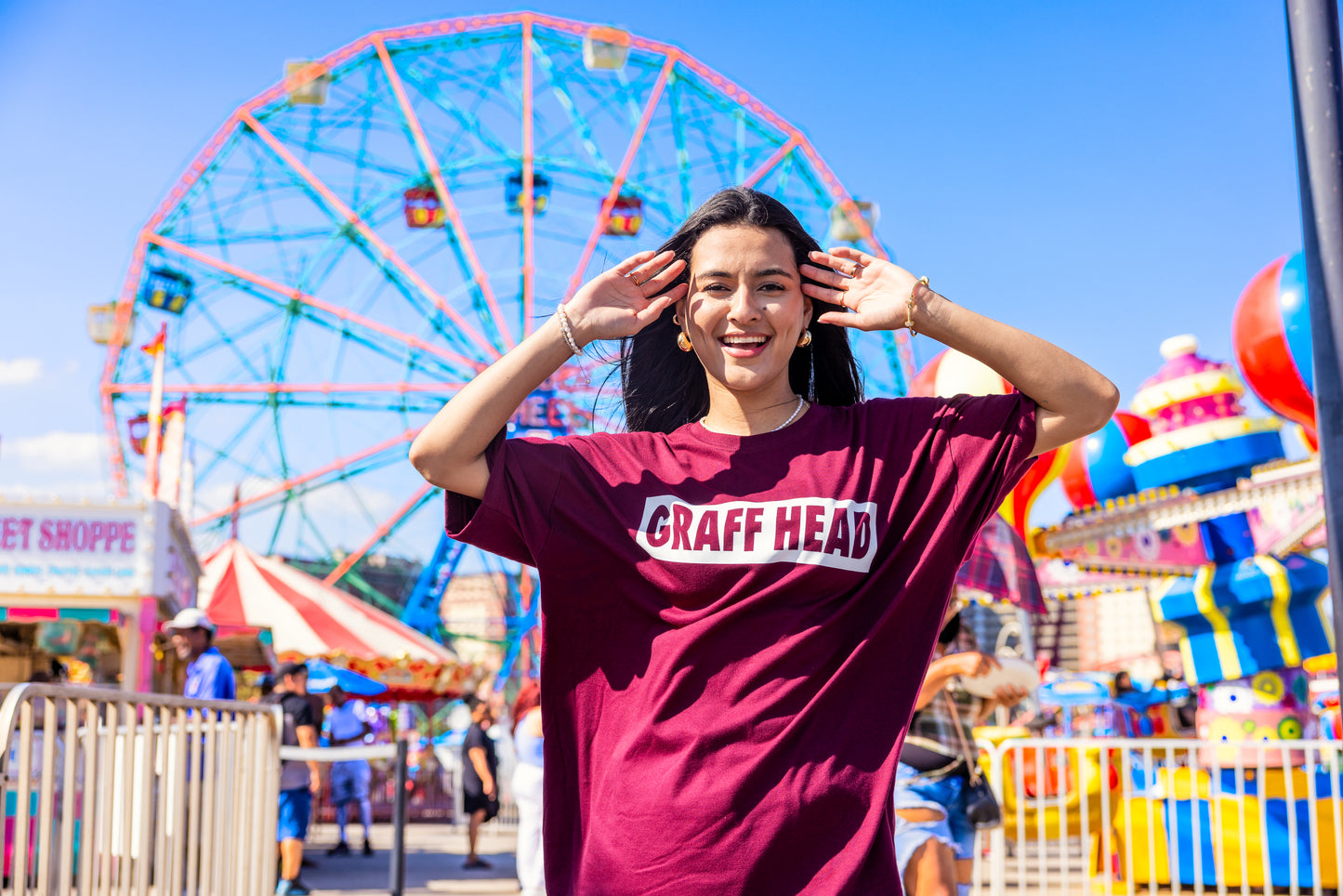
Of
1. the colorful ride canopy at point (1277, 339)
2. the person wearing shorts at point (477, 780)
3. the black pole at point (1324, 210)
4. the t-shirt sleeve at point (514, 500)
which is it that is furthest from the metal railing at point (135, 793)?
the colorful ride canopy at point (1277, 339)

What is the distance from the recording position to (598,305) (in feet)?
5.45

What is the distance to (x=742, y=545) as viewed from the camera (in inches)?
59.2

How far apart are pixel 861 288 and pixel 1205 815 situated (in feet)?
18.2

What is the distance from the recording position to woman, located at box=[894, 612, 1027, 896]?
3.69 m

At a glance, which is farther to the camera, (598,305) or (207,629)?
(207,629)

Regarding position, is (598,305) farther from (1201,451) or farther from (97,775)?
(1201,451)

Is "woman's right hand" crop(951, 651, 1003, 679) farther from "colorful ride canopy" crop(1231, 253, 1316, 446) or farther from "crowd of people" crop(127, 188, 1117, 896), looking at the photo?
"colorful ride canopy" crop(1231, 253, 1316, 446)

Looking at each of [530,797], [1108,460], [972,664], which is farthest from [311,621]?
[972,664]

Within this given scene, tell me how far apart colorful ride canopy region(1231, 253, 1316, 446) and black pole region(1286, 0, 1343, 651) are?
14.3 feet

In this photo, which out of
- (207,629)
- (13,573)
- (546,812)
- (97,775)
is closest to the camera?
(546,812)

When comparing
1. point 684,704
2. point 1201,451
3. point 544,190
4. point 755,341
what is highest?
point 544,190

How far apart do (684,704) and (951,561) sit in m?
0.40

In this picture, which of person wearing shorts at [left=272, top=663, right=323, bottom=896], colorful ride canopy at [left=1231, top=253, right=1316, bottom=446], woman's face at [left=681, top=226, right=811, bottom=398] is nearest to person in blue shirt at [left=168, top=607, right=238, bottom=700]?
person wearing shorts at [left=272, top=663, right=323, bottom=896]

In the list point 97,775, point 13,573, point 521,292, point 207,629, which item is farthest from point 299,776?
point 521,292
